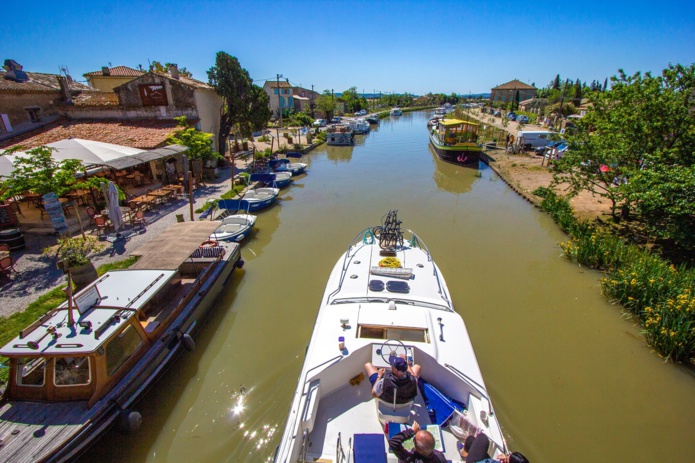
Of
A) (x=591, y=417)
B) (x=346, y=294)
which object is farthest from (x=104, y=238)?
(x=591, y=417)

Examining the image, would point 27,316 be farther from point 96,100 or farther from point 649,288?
point 96,100

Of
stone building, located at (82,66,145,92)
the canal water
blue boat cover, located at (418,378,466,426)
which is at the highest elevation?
stone building, located at (82,66,145,92)

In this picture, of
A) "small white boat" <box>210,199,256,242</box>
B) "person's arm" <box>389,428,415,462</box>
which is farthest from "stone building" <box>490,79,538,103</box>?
"person's arm" <box>389,428,415,462</box>

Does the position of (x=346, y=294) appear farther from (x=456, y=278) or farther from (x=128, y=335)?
(x=456, y=278)

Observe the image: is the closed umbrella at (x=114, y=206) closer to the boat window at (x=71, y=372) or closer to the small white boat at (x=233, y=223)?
the small white boat at (x=233, y=223)

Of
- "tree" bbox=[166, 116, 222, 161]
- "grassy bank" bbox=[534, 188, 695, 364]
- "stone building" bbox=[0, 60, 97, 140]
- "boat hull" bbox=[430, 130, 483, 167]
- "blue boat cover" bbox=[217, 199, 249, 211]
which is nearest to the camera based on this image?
"grassy bank" bbox=[534, 188, 695, 364]

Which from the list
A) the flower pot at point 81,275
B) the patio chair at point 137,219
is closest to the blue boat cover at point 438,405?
the flower pot at point 81,275

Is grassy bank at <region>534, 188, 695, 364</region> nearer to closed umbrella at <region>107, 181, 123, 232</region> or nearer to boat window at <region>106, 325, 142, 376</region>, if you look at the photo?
boat window at <region>106, 325, 142, 376</region>
